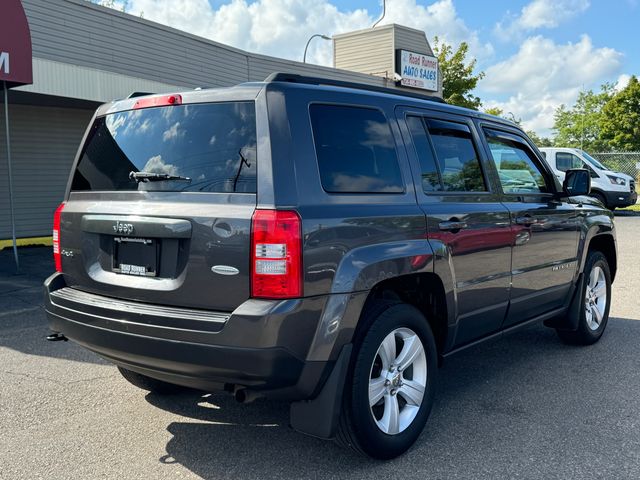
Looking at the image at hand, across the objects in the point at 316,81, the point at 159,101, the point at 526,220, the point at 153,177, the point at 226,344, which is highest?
the point at 316,81

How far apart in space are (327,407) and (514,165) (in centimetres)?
272

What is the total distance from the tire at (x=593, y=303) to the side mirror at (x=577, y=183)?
818 millimetres

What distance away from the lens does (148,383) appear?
13.6 feet

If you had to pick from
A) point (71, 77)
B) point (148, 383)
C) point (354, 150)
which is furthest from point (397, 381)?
point (71, 77)

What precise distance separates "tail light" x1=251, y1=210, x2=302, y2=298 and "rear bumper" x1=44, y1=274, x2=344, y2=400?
0.07 meters

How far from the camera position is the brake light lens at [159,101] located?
3189mm

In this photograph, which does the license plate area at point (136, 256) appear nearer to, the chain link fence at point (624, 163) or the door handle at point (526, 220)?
the door handle at point (526, 220)

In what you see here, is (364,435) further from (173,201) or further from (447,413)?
(173,201)

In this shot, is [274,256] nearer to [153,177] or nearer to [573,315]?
[153,177]

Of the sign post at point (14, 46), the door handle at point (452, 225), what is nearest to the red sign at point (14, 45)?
the sign post at point (14, 46)

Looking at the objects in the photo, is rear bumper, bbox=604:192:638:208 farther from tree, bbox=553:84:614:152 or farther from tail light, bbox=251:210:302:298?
tree, bbox=553:84:614:152

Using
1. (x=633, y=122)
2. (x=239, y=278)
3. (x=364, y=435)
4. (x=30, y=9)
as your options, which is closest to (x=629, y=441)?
(x=364, y=435)

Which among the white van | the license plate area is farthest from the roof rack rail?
the white van

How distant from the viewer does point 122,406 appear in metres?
4.04
